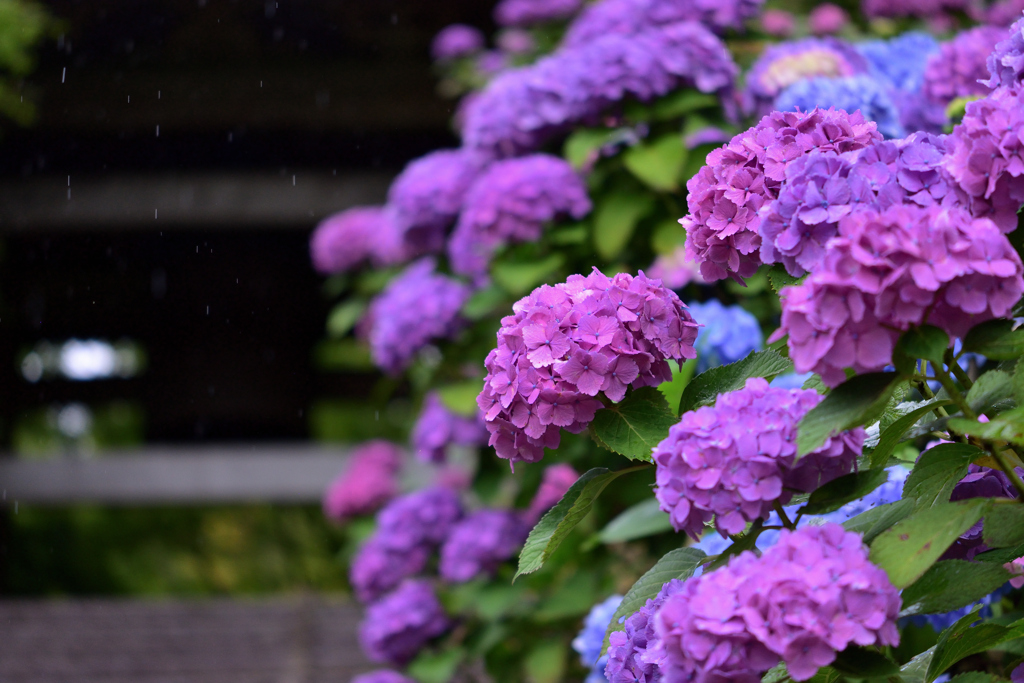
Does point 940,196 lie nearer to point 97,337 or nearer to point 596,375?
point 596,375

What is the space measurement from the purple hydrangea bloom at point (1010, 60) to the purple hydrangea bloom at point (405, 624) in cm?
165

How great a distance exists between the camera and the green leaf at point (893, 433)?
691mm

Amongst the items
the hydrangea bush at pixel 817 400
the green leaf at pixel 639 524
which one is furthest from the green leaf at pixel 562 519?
the green leaf at pixel 639 524

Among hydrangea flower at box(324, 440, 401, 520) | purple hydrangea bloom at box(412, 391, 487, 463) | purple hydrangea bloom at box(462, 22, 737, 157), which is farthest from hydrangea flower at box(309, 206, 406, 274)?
purple hydrangea bloom at box(462, 22, 737, 157)

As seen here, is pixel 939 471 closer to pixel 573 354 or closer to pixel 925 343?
pixel 925 343

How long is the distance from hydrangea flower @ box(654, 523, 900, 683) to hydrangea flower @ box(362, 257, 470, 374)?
146 centimetres

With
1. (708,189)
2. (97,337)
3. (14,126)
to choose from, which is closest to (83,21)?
(14,126)

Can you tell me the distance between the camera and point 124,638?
3.95 meters

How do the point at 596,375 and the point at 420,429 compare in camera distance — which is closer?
the point at 596,375

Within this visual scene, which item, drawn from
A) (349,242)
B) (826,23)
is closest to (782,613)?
(826,23)

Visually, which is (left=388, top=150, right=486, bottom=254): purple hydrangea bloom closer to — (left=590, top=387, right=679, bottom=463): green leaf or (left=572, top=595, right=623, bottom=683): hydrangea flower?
(left=572, top=595, right=623, bottom=683): hydrangea flower

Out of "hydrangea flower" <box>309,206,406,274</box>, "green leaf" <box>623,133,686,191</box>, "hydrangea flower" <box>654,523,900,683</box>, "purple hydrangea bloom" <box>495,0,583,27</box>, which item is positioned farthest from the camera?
"hydrangea flower" <box>309,206,406,274</box>

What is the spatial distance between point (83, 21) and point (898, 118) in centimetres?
477

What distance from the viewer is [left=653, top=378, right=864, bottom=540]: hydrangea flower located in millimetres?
646
